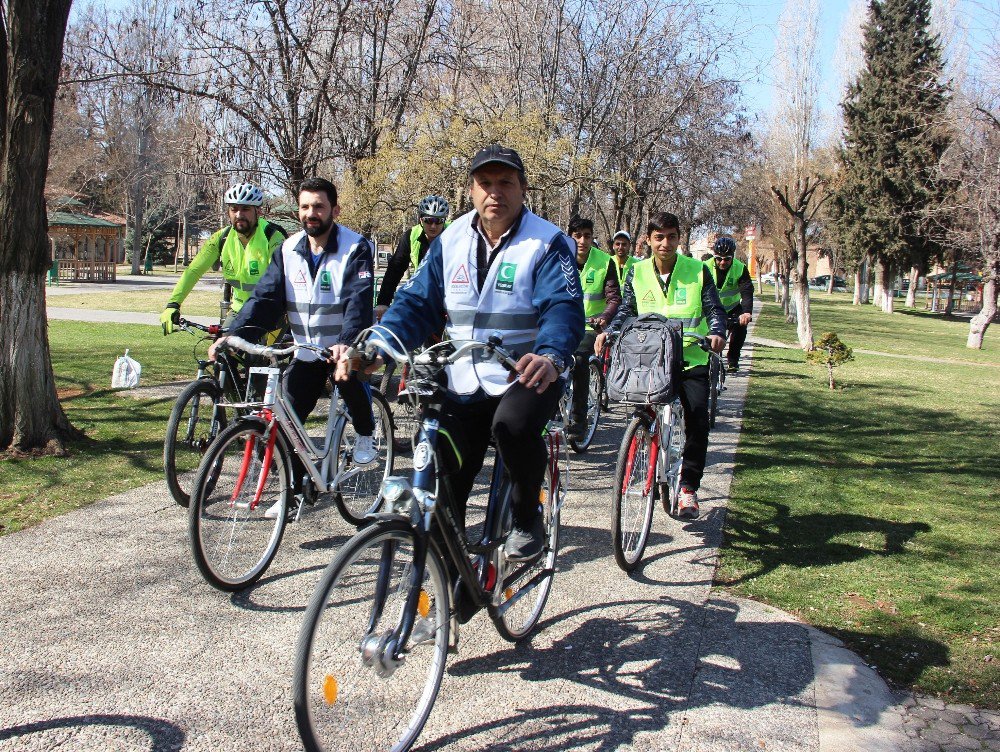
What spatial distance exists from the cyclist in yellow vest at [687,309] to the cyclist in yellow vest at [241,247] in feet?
9.23

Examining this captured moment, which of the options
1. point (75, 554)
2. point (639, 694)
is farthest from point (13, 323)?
point (639, 694)

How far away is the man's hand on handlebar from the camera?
125 inches

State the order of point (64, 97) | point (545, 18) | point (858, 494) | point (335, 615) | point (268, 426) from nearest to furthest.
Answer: point (335, 615)
point (268, 426)
point (858, 494)
point (64, 97)
point (545, 18)

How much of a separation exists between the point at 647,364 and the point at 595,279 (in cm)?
383

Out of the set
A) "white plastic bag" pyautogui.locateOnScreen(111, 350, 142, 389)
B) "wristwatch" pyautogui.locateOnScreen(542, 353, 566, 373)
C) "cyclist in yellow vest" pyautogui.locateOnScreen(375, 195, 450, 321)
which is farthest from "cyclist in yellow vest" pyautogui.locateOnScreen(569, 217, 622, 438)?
"wristwatch" pyautogui.locateOnScreen(542, 353, 566, 373)

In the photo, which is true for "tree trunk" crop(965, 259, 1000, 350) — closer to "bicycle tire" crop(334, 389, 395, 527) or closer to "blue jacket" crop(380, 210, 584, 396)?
"bicycle tire" crop(334, 389, 395, 527)

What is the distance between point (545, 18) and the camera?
15.9 meters

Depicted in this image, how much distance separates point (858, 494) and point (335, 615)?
19.8 ft

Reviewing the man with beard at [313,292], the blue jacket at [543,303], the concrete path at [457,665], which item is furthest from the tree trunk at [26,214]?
the blue jacket at [543,303]

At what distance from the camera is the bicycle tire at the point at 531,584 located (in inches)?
151

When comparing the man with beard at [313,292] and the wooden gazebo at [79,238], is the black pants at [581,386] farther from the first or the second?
the wooden gazebo at [79,238]

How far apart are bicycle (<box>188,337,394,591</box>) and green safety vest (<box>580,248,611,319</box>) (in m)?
4.47

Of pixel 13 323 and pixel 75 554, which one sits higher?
pixel 13 323

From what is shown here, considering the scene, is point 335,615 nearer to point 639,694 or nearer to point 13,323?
point 639,694
